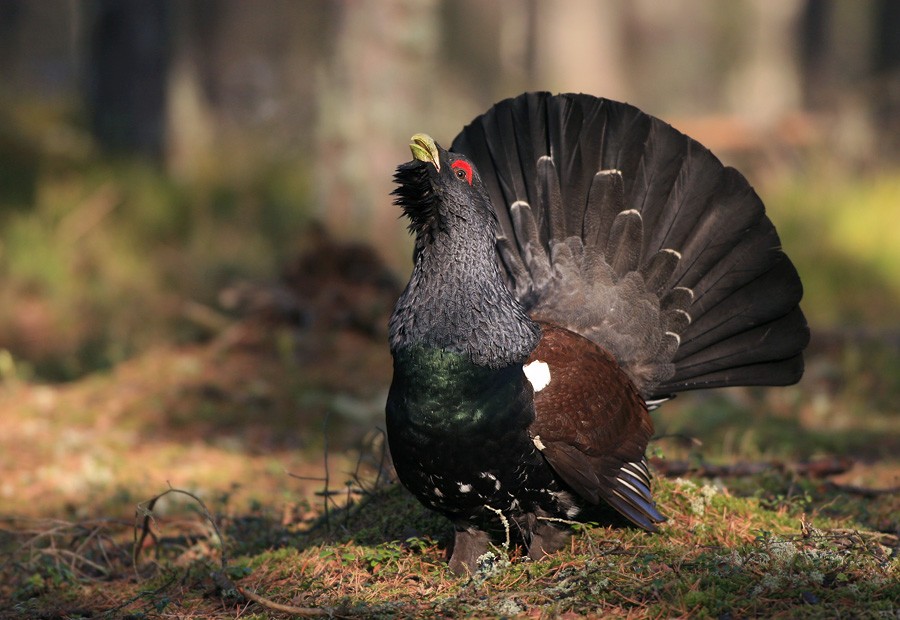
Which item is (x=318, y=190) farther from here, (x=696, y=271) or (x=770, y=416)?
(x=696, y=271)

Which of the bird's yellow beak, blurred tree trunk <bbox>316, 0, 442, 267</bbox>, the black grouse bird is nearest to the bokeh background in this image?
blurred tree trunk <bbox>316, 0, 442, 267</bbox>

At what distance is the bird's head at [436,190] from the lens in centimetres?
428

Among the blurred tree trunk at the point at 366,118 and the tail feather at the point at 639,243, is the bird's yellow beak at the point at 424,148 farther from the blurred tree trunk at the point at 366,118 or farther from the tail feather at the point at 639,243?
the blurred tree trunk at the point at 366,118

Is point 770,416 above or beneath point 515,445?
above

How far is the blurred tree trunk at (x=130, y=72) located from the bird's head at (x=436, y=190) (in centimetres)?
920

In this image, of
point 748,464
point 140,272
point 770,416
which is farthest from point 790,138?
point 748,464

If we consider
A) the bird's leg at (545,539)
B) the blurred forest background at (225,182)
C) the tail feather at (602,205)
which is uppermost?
the blurred forest background at (225,182)

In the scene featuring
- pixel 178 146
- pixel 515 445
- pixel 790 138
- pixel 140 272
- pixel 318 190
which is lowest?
pixel 515 445

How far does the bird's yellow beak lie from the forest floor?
1.62m

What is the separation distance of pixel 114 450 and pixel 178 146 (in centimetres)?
641

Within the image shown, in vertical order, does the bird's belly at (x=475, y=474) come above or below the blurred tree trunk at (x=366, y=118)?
below

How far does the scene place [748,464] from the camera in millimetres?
5801

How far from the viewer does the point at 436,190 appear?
14.2 ft

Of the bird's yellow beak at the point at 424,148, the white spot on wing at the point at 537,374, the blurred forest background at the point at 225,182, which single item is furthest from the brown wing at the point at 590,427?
the blurred forest background at the point at 225,182
